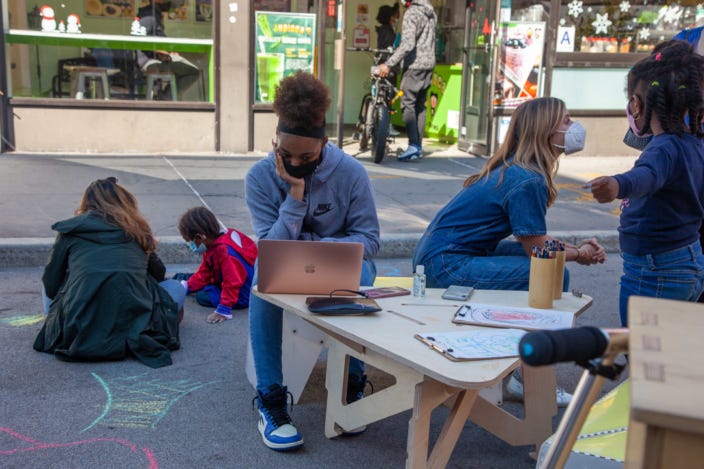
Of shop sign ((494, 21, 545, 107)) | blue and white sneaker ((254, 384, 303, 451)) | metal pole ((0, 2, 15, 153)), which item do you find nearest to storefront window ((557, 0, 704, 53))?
shop sign ((494, 21, 545, 107))

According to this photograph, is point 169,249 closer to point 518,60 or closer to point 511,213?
point 511,213

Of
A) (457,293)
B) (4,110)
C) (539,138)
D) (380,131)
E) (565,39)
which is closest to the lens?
(457,293)

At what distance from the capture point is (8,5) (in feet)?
31.1

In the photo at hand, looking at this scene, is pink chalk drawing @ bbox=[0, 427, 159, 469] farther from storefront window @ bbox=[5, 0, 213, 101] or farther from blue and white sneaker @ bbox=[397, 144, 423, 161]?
blue and white sneaker @ bbox=[397, 144, 423, 161]

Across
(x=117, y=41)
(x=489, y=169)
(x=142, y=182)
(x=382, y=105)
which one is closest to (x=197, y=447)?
(x=489, y=169)

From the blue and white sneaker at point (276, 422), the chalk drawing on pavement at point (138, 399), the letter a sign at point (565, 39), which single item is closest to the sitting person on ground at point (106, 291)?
the chalk drawing on pavement at point (138, 399)

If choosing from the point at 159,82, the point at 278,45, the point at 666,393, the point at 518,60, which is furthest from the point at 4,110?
the point at 666,393

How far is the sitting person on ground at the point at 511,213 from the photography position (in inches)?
148

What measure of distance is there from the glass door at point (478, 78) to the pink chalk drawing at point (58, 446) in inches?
332

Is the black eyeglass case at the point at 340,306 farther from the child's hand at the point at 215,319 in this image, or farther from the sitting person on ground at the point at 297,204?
the child's hand at the point at 215,319

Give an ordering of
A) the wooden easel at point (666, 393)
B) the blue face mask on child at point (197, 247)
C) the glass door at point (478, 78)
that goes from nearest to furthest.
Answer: the wooden easel at point (666, 393), the blue face mask on child at point (197, 247), the glass door at point (478, 78)

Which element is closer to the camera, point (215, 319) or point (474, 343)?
point (474, 343)

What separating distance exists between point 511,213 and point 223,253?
198 cm

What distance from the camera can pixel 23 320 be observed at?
15.8 ft
